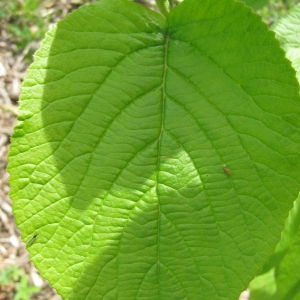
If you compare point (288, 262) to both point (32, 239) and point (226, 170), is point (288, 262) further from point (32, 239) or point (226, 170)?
point (32, 239)

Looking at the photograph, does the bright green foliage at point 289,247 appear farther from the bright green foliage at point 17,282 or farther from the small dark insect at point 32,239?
the bright green foliage at point 17,282

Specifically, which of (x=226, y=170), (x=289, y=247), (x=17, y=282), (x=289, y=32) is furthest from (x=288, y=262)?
(x=17, y=282)

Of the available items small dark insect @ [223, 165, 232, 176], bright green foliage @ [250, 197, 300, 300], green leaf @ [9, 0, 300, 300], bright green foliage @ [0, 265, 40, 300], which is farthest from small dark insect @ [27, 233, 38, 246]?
bright green foliage @ [0, 265, 40, 300]

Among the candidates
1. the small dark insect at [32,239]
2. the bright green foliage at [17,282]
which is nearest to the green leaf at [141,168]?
the small dark insect at [32,239]

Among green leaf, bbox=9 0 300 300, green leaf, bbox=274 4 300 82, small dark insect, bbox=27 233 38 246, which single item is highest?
green leaf, bbox=274 4 300 82

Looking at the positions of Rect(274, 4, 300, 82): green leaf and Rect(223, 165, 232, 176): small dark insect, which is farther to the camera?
Rect(274, 4, 300, 82): green leaf

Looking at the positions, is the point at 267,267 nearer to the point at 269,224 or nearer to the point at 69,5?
the point at 269,224

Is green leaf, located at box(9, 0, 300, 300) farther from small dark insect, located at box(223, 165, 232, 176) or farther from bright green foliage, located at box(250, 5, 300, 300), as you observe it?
bright green foliage, located at box(250, 5, 300, 300)

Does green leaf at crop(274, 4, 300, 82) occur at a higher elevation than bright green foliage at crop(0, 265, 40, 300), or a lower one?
higher
